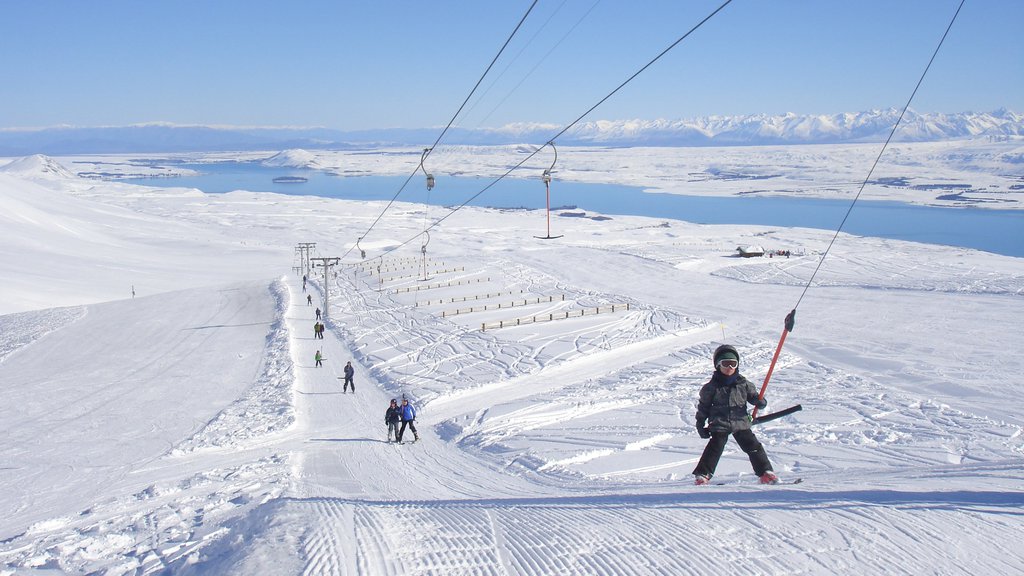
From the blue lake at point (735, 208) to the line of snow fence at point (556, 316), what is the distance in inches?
1661

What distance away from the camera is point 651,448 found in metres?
11.4

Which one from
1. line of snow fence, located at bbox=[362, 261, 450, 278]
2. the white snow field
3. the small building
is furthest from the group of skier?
the small building

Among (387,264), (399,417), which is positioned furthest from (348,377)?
(387,264)

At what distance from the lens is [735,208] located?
97.9m

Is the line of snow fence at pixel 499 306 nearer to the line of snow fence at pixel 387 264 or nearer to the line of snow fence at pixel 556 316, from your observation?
the line of snow fence at pixel 556 316

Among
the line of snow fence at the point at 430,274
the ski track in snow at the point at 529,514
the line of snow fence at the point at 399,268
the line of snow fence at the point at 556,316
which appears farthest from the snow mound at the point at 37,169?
the ski track in snow at the point at 529,514

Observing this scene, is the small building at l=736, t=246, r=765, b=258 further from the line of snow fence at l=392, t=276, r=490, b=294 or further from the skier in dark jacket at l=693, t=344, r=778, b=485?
the skier in dark jacket at l=693, t=344, r=778, b=485

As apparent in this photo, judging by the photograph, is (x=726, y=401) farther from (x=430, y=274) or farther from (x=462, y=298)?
(x=430, y=274)

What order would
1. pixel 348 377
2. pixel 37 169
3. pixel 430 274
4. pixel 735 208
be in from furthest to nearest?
pixel 37 169, pixel 735 208, pixel 430 274, pixel 348 377

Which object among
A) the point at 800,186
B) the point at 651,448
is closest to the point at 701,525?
the point at 651,448

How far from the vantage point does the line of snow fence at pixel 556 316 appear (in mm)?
24555

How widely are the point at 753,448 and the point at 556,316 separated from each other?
66.9 ft

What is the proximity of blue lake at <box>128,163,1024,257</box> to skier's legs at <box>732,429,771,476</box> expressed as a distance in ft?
193

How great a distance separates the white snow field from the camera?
16.2ft
